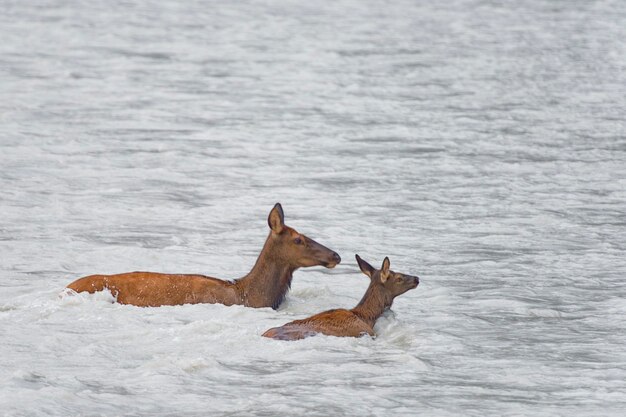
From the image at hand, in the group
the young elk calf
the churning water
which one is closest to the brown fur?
the churning water

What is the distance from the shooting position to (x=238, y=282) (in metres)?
12.1

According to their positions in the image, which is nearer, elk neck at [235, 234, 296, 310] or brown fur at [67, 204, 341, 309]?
brown fur at [67, 204, 341, 309]

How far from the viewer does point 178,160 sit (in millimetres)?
19922

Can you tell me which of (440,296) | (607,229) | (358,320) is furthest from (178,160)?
(358,320)

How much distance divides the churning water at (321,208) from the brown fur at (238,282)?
195 millimetres

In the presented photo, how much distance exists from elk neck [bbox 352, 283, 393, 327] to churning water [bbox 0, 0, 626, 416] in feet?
0.39

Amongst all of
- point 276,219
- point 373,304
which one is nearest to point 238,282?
point 276,219

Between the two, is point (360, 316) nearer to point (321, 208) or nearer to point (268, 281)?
point (268, 281)

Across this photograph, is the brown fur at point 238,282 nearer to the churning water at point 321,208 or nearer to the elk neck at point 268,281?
the elk neck at point 268,281

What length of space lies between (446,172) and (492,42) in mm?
15278

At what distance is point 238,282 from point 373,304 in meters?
1.26

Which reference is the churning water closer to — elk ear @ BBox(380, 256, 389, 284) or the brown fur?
the brown fur

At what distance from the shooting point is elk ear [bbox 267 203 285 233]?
12102mm

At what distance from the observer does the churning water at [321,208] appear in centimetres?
1002
